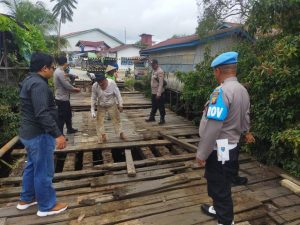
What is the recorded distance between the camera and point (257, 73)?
5.29m

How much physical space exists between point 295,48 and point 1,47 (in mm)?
9857

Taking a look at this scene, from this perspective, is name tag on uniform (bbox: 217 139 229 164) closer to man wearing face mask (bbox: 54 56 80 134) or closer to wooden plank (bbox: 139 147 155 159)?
wooden plank (bbox: 139 147 155 159)

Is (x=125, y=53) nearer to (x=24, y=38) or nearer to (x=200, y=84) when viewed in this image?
(x=24, y=38)

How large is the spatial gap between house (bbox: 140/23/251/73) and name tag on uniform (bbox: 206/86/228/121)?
16.0 ft

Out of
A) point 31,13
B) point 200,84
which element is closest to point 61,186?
point 200,84

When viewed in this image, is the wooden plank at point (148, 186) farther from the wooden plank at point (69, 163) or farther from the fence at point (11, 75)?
the fence at point (11, 75)

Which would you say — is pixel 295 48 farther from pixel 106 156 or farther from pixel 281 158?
pixel 106 156

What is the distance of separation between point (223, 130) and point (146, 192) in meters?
1.70

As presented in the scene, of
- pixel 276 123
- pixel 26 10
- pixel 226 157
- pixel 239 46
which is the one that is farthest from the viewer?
pixel 26 10

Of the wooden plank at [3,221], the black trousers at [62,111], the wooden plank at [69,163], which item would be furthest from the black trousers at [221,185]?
the black trousers at [62,111]

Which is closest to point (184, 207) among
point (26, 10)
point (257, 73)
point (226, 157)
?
point (226, 157)

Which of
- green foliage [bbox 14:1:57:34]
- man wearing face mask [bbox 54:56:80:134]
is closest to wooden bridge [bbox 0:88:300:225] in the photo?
man wearing face mask [bbox 54:56:80:134]

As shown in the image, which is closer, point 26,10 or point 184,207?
point 184,207

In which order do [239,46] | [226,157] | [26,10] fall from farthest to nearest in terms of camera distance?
1. [26,10]
2. [239,46]
3. [226,157]
